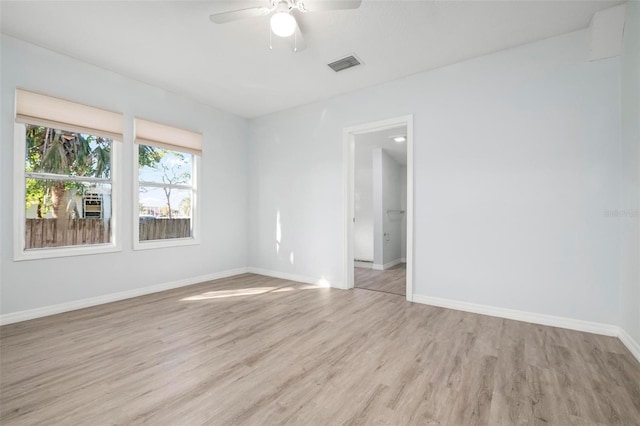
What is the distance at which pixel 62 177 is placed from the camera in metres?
3.21

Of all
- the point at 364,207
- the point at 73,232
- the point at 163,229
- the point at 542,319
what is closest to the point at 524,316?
the point at 542,319

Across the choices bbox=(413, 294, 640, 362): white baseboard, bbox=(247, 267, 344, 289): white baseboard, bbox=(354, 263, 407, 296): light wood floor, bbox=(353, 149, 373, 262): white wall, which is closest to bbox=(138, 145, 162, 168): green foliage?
bbox=(247, 267, 344, 289): white baseboard

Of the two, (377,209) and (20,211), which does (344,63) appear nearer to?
(377,209)

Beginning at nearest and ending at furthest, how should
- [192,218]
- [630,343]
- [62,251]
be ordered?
1. [630,343]
2. [62,251]
3. [192,218]

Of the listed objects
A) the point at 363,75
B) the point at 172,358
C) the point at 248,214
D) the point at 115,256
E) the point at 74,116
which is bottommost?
the point at 172,358

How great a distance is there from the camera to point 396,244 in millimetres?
6633

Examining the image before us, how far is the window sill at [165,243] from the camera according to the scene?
3.81 m

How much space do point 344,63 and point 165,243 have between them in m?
3.41

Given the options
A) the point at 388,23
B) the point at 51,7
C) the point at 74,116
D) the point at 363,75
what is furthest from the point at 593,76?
the point at 74,116

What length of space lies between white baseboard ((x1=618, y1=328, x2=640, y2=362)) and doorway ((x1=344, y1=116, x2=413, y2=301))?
2.07 metres

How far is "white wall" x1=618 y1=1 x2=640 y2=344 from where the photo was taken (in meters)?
2.19

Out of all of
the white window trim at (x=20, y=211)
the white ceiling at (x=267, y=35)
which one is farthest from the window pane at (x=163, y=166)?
the white window trim at (x=20, y=211)

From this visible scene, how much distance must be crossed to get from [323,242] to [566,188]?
2926 millimetres

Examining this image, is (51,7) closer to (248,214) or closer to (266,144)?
(266,144)
